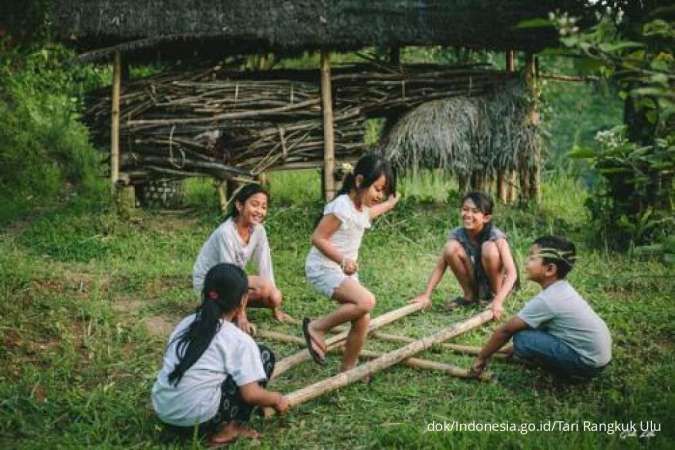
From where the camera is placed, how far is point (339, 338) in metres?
5.21

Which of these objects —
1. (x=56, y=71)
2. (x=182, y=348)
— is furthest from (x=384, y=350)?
(x=56, y=71)

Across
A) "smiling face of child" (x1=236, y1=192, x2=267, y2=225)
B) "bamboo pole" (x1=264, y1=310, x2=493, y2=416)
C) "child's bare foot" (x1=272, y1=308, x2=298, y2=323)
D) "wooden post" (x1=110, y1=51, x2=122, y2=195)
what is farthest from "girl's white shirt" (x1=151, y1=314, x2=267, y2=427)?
"wooden post" (x1=110, y1=51, x2=122, y2=195)

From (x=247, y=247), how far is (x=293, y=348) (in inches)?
30.4

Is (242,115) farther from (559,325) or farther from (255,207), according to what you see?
(559,325)

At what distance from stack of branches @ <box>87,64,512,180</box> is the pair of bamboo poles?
4275 millimetres

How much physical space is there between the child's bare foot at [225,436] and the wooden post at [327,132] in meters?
5.87

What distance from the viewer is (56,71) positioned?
41.1ft

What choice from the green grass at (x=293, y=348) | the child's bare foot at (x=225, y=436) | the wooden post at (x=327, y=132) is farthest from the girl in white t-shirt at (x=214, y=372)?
the wooden post at (x=327, y=132)

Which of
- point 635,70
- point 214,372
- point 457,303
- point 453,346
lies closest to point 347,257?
point 453,346

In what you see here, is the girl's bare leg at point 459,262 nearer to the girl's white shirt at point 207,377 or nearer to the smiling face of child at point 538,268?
the smiling face of child at point 538,268

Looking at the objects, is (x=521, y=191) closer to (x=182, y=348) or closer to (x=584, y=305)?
(x=584, y=305)

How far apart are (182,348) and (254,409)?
0.50 metres

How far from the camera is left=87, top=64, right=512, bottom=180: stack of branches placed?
Answer: 948cm

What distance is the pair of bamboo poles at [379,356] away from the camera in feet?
13.9
